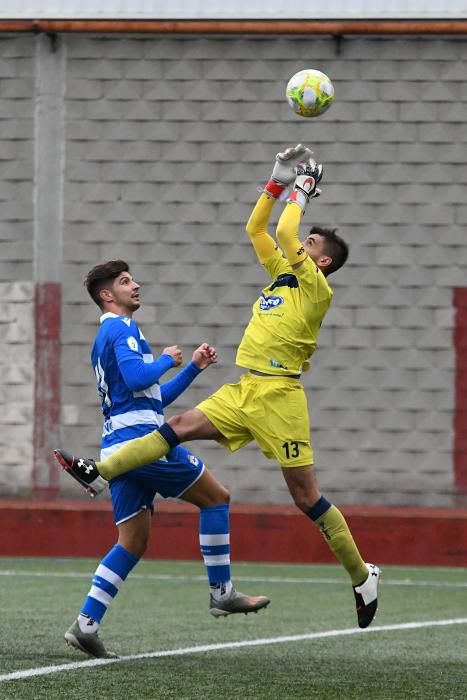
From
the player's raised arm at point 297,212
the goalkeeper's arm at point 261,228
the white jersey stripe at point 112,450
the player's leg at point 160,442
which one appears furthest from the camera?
the goalkeeper's arm at point 261,228

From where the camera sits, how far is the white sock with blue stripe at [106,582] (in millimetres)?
7215

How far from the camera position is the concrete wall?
13.5 metres

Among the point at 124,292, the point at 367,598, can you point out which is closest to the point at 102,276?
the point at 124,292

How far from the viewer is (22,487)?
45.4ft

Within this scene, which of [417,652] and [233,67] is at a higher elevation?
[233,67]

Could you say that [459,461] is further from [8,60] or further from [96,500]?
[8,60]

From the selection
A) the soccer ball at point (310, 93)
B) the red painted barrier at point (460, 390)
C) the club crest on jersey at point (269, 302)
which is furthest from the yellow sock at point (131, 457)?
the red painted barrier at point (460, 390)

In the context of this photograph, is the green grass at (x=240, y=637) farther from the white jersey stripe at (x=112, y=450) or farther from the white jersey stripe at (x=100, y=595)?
the white jersey stripe at (x=112, y=450)

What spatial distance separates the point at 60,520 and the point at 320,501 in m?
5.99

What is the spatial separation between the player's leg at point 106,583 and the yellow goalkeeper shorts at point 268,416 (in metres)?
0.62

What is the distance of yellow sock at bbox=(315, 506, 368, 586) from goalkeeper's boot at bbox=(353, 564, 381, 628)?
0.03m

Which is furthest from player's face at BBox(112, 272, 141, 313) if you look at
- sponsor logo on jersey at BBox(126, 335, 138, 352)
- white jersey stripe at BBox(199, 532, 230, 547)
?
white jersey stripe at BBox(199, 532, 230, 547)

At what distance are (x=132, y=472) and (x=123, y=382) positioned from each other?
0.44 metres

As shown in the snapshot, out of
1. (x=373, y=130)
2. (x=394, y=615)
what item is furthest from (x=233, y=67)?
(x=394, y=615)
